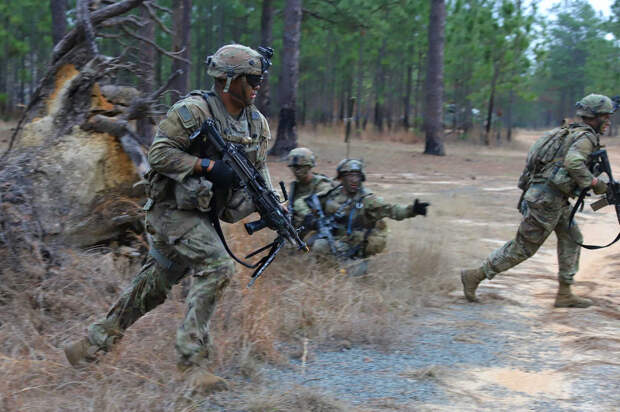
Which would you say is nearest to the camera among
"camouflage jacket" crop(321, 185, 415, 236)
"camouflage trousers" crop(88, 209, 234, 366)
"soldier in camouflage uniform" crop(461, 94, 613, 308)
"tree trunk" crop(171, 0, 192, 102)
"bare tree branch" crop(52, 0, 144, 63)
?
"camouflage trousers" crop(88, 209, 234, 366)

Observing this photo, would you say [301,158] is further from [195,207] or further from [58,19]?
[58,19]

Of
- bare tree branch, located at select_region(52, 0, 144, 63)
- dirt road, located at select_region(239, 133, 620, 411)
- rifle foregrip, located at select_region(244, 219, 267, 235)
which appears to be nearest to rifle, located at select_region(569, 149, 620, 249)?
dirt road, located at select_region(239, 133, 620, 411)

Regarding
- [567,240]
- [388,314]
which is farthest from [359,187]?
[567,240]

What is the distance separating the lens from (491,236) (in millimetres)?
8484

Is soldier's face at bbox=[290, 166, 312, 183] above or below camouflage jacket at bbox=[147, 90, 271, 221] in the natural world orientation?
below

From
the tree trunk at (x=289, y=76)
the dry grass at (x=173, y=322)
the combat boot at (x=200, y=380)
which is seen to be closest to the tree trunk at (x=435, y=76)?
the tree trunk at (x=289, y=76)

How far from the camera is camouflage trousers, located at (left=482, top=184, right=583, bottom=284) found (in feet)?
17.7

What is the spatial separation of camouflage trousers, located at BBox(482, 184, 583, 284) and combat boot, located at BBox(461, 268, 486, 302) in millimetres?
75

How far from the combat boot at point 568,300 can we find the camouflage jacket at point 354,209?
5.22 ft

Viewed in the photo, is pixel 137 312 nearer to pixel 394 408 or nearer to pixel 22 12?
pixel 394 408

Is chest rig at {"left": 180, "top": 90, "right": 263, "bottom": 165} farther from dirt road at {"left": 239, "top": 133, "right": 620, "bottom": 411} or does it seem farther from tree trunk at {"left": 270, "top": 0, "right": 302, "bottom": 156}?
tree trunk at {"left": 270, "top": 0, "right": 302, "bottom": 156}

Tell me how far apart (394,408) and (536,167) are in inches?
115

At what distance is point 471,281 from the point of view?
569cm

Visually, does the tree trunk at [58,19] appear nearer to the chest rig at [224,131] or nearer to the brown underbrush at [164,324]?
the brown underbrush at [164,324]
